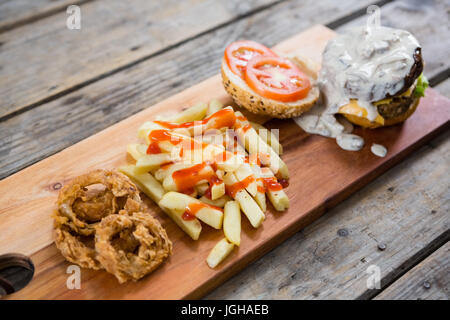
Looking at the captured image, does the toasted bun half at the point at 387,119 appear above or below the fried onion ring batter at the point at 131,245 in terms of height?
below

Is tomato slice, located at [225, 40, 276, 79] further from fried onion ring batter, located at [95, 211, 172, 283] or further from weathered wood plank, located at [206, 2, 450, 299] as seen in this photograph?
fried onion ring batter, located at [95, 211, 172, 283]

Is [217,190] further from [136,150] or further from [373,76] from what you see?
[373,76]

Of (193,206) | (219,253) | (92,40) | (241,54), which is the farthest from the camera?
(92,40)

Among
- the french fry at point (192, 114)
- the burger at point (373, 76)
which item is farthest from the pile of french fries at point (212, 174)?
the burger at point (373, 76)

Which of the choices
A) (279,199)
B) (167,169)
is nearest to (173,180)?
(167,169)

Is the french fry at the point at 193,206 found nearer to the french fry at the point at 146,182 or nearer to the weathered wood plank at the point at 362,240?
the french fry at the point at 146,182

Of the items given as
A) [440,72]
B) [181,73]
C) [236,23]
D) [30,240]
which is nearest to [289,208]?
[30,240]
